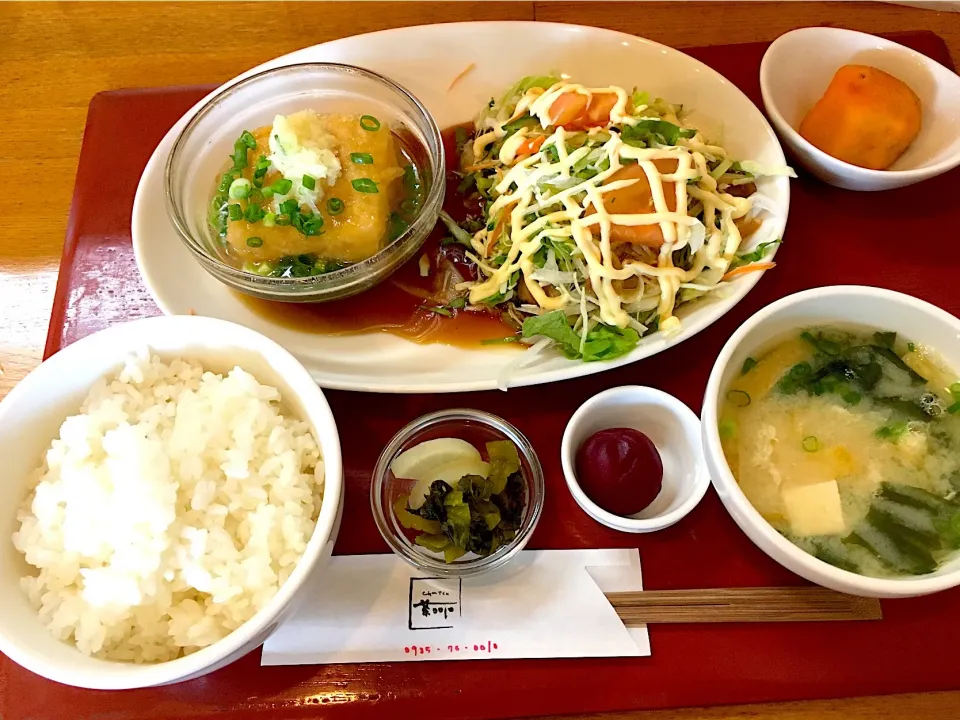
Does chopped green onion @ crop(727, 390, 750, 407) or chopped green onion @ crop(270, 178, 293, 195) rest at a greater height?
chopped green onion @ crop(270, 178, 293, 195)

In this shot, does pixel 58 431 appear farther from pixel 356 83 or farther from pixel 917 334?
pixel 917 334

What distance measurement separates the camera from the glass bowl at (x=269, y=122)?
1.70 meters

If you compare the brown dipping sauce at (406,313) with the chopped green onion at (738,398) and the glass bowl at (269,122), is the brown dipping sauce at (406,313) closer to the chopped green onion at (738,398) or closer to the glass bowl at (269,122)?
the glass bowl at (269,122)

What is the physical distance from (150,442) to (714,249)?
133 centimetres

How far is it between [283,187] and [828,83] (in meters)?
1.59

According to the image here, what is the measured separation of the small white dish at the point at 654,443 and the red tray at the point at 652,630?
0.08 meters

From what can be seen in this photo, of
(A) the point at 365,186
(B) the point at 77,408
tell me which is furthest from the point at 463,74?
(B) the point at 77,408

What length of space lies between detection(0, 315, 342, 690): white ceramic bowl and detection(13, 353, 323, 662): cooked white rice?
0.03 metres

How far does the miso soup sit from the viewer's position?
1.33 meters

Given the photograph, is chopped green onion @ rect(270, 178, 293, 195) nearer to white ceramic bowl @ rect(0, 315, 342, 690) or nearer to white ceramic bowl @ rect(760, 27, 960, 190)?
white ceramic bowl @ rect(0, 315, 342, 690)

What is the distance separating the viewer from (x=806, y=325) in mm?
1502

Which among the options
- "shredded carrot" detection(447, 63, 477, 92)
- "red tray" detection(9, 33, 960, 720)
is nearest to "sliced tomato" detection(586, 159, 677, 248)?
"red tray" detection(9, 33, 960, 720)

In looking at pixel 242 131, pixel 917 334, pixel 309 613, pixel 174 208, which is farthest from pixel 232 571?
pixel 917 334

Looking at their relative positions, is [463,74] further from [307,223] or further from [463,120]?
[307,223]
